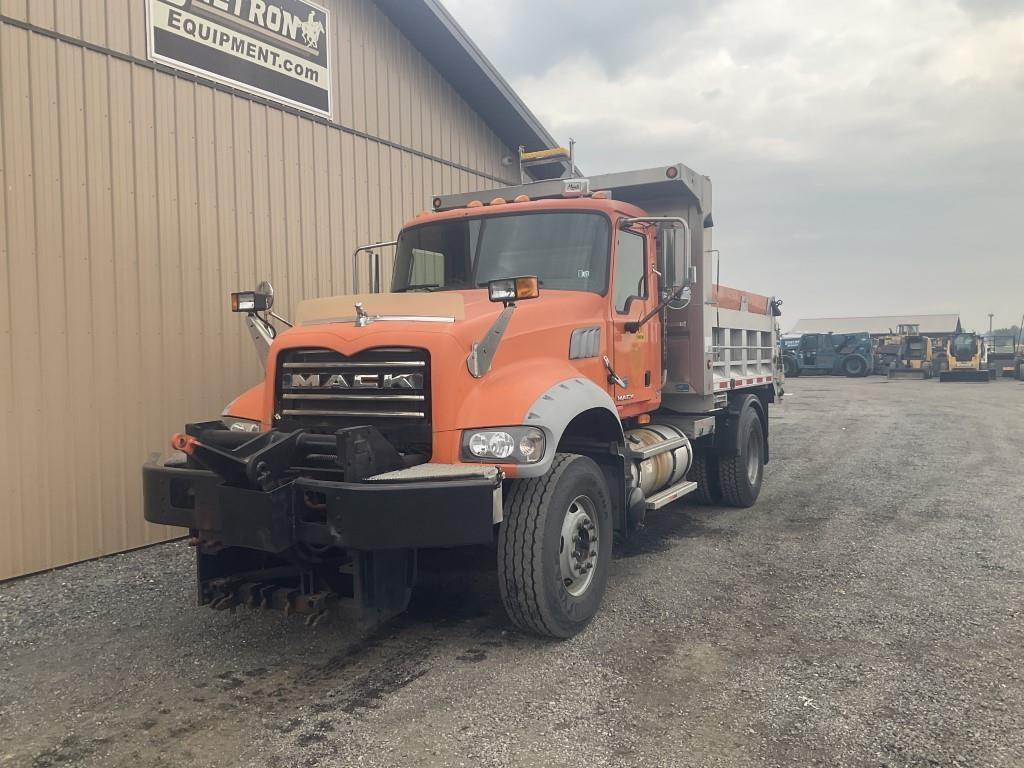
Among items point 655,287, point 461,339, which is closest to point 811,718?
point 461,339

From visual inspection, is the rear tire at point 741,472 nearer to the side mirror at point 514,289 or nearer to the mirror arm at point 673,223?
the mirror arm at point 673,223

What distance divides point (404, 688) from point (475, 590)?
5.25ft

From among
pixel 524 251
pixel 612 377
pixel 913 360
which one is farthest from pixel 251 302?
pixel 913 360

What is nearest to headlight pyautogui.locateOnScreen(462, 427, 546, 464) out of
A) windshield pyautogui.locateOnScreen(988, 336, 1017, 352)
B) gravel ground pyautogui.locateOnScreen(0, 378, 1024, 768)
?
gravel ground pyautogui.locateOnScreen(0, 378, 1024, 768)

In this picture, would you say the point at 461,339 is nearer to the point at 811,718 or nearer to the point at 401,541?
the point at 401,541

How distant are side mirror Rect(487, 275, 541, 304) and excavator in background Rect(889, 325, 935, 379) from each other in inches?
1427

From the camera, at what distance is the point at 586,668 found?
4004 millimetres

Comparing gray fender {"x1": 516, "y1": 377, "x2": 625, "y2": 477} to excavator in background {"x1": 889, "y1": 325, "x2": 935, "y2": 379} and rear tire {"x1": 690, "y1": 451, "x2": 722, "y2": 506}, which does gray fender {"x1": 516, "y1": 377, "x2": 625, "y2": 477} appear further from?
excavator in background {"x1": 889, "y1": 325, "x2": 935, "y2": 379}

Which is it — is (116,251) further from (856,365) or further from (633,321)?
(856,365)

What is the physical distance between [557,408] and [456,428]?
1.91 ft

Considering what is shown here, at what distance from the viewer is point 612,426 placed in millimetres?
5047

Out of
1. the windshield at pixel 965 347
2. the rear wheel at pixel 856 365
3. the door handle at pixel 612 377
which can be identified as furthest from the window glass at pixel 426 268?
the rear wheel at pixel 856 365

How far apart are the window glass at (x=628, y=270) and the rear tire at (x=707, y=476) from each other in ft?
8.73

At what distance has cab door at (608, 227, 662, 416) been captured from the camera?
5.50 m
